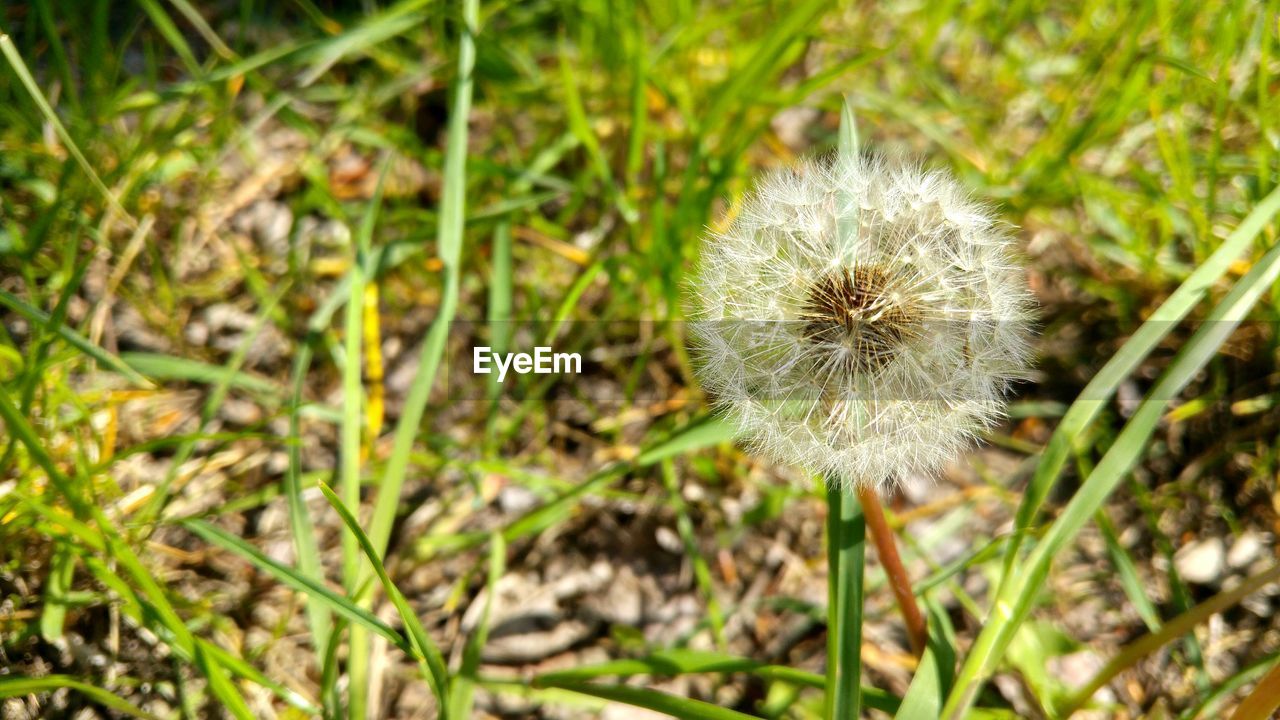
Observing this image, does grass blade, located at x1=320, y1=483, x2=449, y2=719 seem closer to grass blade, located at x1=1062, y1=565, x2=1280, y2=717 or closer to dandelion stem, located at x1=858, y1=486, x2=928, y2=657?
dandelion stem, located at x1=858, y1=486, x2=928, y2=657

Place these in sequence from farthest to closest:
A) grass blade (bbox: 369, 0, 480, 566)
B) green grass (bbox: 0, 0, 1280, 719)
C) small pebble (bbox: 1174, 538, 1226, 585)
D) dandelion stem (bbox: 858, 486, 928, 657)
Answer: small pebble (bbox: 1174, 538, 1226, 585) → green grass (bbox: 0, 0, 1280, 719) → grass blade (bbox: 369, 0, 480, 566) → dandelion stem (bbox: 858, 486, 928, 657)

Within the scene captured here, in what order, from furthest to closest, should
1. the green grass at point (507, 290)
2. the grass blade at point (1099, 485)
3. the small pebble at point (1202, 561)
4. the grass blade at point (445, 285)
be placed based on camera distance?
the small pebble at point (1202, 561) < the green grass at point (507, 290) < the grass blade at point (445, 285) < the grass blade at point (1099, 485)

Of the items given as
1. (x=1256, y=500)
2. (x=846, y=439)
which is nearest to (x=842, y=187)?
(x=846, y=439)

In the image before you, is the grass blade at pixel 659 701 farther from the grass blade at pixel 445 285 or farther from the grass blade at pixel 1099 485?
the grass blade at pixel 445 285

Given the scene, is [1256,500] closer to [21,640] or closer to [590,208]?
[590,208]

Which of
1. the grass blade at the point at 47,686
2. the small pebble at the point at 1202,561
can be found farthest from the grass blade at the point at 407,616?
the small pebble at the point at 1202,561

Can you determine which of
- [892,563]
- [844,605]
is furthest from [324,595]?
[892,563]

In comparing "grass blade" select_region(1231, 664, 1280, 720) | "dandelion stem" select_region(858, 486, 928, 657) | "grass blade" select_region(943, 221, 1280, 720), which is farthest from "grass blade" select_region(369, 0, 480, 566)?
"grass blade" select_region(1231, 664, 1280, 720)
